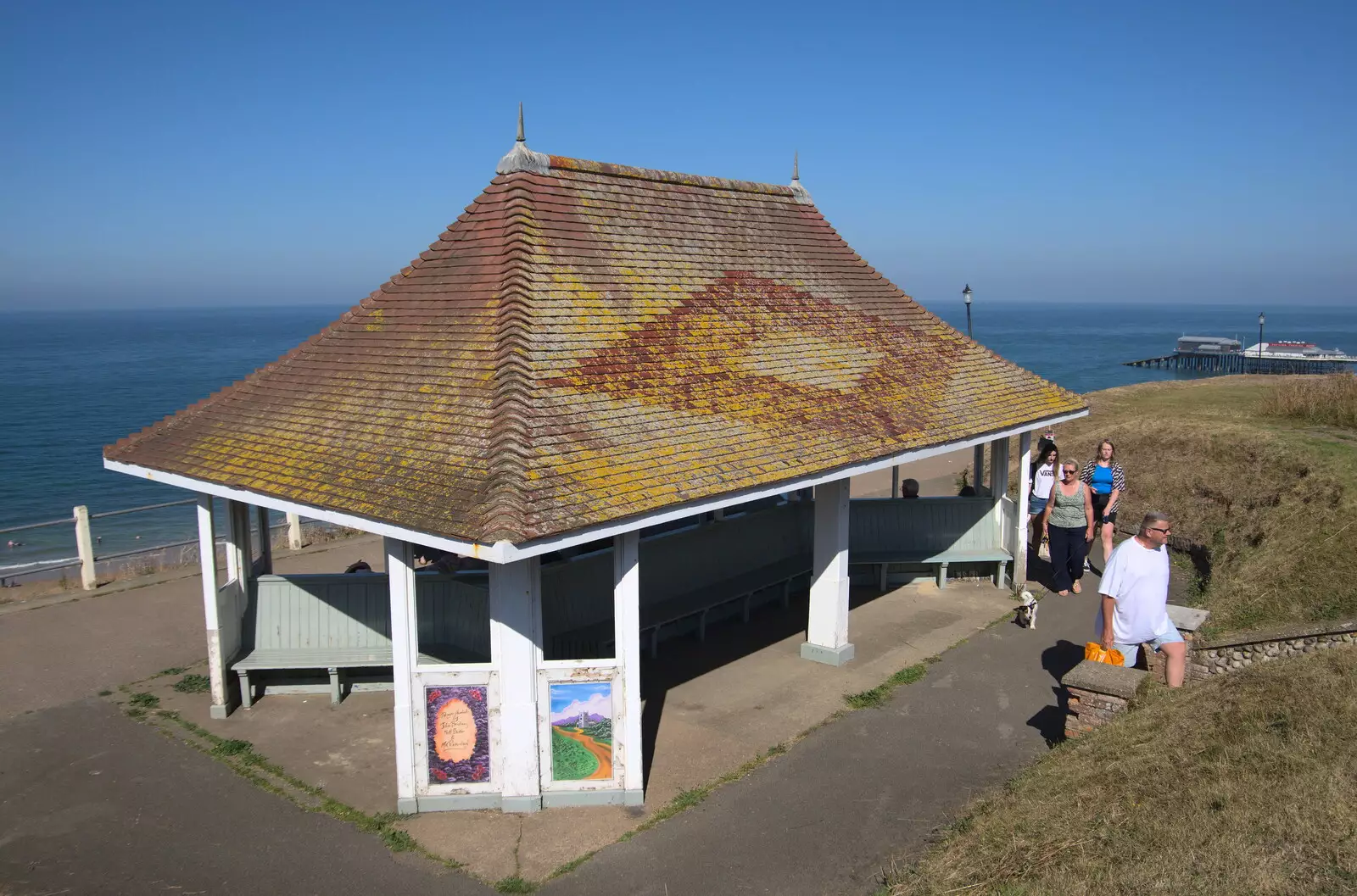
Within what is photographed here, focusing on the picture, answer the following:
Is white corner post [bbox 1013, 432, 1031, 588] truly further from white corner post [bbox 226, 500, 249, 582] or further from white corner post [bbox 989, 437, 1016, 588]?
white corner post [bbox 226, 500, 249, 582]

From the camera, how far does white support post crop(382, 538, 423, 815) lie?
311 inches

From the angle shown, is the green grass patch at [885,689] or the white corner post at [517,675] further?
the green grass patch at [885,689]

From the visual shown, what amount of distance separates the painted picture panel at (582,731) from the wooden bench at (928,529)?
23.1 feet

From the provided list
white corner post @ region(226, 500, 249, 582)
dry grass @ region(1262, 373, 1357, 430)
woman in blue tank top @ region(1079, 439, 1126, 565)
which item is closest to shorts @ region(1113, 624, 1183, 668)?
woman in blue tank top @ region(1079, 439, 1126, 565)

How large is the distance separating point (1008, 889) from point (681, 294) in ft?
22.4

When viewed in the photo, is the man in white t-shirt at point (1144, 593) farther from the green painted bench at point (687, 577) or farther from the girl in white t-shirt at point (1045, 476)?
the girl in white t-shirt at point (1045, 476)

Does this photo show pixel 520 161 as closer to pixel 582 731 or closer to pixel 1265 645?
pixel 582 731

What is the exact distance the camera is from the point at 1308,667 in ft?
27.1

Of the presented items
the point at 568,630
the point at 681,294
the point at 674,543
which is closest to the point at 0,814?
the point at 568,630

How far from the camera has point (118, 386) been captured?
76062 millimetres

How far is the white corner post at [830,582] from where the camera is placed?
1109cm

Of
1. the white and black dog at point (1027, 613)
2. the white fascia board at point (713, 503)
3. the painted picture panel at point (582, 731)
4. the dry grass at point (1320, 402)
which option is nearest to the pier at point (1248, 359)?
the dry grass at point (1320, 402)

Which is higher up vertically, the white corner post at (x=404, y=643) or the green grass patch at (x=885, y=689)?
the white corner post at (x=404, y=643)

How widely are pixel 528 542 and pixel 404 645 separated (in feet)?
5.61
